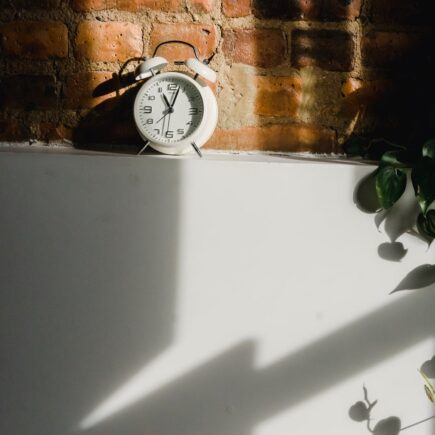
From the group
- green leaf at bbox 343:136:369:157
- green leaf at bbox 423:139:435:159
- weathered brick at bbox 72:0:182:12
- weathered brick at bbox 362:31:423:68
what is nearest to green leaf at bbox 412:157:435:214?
green leaf at bbox 423:139:435:159

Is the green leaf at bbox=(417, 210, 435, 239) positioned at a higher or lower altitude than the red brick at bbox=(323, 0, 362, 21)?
lower

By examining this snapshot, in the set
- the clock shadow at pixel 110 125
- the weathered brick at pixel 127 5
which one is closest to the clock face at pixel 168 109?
the clock shadow at pixel 110 125

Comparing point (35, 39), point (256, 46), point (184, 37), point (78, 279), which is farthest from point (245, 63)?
point (78, 279)

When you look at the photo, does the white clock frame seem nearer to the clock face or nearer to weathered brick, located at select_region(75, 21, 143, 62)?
the clock face

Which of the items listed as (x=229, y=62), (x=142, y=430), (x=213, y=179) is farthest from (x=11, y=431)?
(x=229, y=62)

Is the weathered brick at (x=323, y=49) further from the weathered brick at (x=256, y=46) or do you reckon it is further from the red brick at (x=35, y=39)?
the red brick at (x=35, y=39)

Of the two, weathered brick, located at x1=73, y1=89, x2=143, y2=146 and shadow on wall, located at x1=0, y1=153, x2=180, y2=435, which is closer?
shadow on wall, located at x1=0, y1=153, x2=180, y2=435

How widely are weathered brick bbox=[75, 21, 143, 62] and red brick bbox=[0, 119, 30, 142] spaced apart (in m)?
0.22

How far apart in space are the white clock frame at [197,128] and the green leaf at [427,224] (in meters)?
0.49

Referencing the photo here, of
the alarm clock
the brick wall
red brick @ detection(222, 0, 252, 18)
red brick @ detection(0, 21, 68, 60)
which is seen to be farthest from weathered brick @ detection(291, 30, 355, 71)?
red brick @ detection(0, 21, 68, 60)

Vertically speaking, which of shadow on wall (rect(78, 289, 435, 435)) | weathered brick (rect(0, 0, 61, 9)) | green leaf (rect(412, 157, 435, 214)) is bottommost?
shadow on wall (rect(78, 289, 435, 435))

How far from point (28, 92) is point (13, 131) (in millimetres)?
100

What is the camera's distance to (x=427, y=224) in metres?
0.91

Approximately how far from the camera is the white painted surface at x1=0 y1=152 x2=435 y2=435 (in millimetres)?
891
